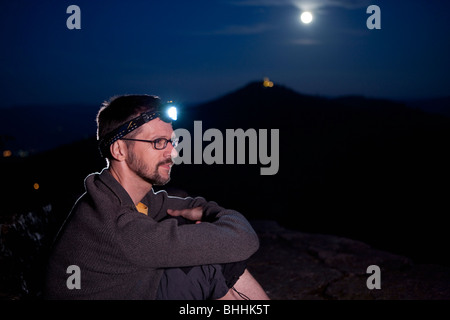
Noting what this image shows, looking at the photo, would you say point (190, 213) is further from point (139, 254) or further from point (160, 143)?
point (139, 254)

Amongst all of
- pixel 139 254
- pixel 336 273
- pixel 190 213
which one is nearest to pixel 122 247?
pixel 139 254

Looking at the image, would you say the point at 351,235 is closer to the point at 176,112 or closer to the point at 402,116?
the point at 176,112

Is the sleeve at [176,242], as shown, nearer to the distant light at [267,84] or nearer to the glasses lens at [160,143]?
the glasses lens at [160,143]

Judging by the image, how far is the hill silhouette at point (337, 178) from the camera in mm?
7270

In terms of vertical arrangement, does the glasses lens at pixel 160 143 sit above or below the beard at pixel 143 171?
above

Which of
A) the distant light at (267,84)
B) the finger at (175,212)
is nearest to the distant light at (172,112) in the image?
the finger at (175,212)

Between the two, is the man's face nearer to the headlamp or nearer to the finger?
the headlamp

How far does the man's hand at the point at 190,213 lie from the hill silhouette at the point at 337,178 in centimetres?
64

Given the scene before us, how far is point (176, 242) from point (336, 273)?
2896mm

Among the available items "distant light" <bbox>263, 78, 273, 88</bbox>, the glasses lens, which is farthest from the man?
"distant light" <bbox>263, 78, 273, 88</bbox>

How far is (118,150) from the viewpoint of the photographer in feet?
6.48

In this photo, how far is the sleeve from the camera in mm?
1398

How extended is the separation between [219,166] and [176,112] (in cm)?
1277

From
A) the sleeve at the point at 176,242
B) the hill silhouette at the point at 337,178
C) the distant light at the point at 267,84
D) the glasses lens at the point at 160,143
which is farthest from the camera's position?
the distant light at the point at 267,84
